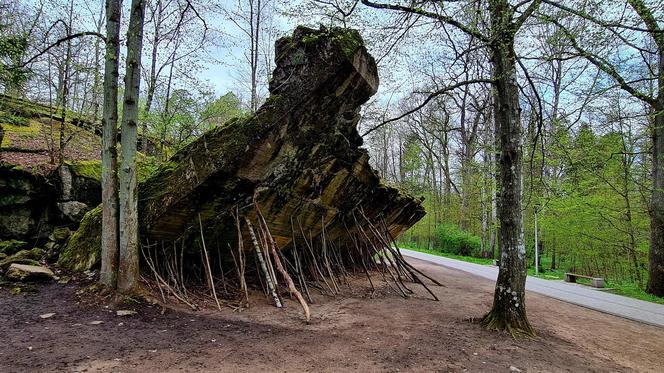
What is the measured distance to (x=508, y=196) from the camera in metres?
5.33

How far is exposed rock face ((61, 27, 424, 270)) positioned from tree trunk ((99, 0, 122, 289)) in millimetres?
689

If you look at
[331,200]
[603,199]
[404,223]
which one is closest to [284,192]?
[331,200]

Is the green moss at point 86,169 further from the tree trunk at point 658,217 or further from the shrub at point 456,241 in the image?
the shrub at point 456,241

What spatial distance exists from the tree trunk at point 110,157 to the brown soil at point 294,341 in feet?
2.03

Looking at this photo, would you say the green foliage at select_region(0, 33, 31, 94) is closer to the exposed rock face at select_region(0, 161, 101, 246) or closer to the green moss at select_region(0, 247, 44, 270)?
the exposed rock face at select_region(0, 161, 101, 246)

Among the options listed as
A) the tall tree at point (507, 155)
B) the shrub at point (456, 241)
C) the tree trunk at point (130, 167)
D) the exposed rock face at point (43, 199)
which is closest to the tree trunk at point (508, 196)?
the tall tree at point (507, 155)

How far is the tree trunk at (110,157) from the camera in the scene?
17.6 feet

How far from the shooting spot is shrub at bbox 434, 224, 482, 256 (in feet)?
69.8

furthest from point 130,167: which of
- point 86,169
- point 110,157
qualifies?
point 86,169

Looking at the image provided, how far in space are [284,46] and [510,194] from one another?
4.67 metres

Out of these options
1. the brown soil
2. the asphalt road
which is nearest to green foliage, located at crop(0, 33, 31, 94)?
the brown soil

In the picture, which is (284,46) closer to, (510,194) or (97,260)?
(510,194)

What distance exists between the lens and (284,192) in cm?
722

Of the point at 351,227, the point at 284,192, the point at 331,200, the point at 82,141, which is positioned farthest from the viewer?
the point at 82,141
